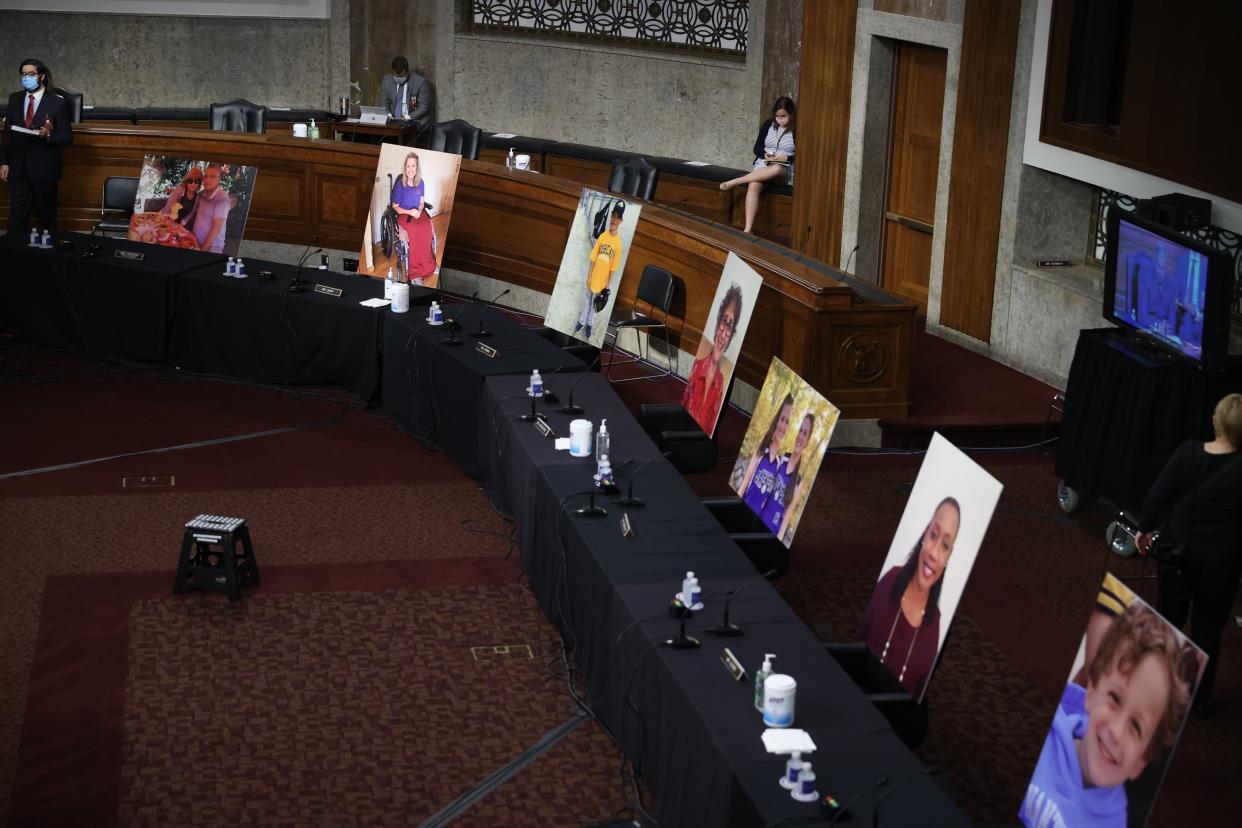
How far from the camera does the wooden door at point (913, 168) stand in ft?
38.2

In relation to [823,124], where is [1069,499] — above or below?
below

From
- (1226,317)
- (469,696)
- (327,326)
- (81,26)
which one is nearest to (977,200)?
(1226,317)

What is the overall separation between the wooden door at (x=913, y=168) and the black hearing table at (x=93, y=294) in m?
5.27

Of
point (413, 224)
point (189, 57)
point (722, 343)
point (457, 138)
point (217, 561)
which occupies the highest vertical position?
point (189, 57)

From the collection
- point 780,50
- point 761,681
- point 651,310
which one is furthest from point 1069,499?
point 780,50

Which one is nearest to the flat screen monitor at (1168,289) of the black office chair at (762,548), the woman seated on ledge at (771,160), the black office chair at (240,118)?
the black office chair at (762,548)

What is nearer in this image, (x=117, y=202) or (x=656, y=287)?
(x=656, y=287)

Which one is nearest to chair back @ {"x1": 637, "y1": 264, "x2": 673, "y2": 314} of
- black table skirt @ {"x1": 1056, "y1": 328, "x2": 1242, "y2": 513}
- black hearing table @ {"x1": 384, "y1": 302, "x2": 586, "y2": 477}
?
black hearing table @ {"x1": 384, "y1": 302, "x2": 586, "y2": 477}

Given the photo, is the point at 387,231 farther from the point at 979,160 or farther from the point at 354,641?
the point at 354,641

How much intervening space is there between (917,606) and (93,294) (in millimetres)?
7443

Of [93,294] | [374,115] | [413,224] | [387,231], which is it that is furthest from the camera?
[374,115]

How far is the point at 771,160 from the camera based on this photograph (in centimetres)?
1330

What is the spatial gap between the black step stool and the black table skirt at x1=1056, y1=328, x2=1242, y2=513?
4.35 metres

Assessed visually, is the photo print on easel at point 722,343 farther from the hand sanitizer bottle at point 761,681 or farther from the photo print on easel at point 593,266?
the hand sanitizer bottle at point 761,681
